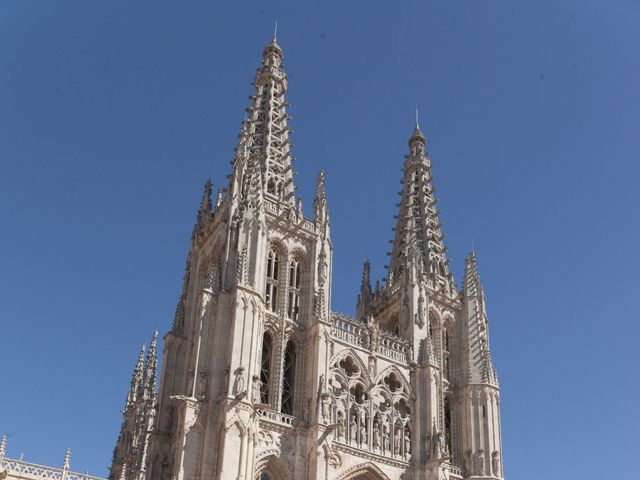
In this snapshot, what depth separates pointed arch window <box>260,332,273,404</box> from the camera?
39.1m

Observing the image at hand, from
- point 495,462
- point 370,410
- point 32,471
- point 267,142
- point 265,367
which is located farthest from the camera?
point 267,142

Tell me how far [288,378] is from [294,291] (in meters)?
4.56

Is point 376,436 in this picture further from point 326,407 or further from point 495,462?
point 495,462

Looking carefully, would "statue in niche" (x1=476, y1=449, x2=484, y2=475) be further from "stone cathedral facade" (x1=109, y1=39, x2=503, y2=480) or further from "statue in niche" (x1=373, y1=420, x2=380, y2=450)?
"statue in niche" (x1=373, y1=420, x2=380, y2=450)

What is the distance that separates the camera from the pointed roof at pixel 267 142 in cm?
4347

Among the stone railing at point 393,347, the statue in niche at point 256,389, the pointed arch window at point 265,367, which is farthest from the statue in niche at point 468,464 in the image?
the statue in niche at point 256,389

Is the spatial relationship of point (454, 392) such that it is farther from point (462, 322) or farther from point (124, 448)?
point (124, 448)

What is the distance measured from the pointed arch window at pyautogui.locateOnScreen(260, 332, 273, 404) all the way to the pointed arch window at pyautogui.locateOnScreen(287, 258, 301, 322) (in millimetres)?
1931

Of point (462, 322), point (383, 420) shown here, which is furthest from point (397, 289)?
point (383, 420)

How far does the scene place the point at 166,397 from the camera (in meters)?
39.6

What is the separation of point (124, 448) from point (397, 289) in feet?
78.6

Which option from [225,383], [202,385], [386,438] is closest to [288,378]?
[225,383]

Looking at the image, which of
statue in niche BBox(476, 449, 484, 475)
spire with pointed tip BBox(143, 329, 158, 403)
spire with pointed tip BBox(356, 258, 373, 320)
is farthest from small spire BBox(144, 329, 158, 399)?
statue in niche BBox(476, 449, 484, 475)

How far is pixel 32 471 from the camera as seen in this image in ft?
112
